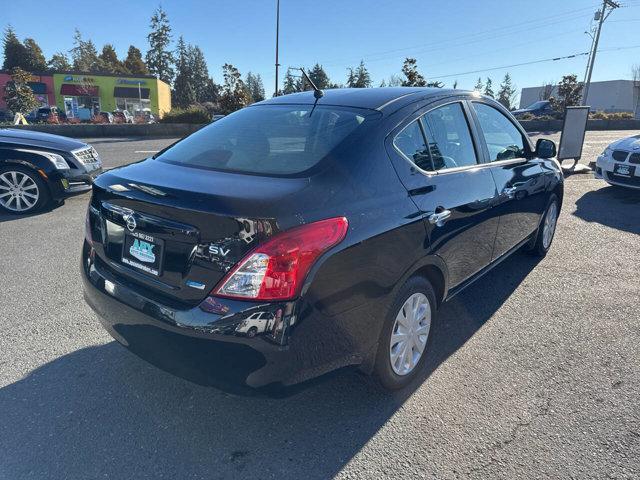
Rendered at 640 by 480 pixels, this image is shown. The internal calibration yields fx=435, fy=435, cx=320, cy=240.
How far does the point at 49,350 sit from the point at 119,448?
3.95 feet

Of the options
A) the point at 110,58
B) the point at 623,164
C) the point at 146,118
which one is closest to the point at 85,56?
the point at 110,58

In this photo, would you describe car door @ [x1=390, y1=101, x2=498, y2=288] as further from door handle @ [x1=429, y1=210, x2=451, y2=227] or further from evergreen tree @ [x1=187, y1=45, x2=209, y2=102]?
evergreen tree @ [x1=187, y1=45, x2=209, y2=102]

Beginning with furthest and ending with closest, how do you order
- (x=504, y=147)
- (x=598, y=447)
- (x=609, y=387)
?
(x=504, y=147), (x=609, y=387), (x=598, y=447)

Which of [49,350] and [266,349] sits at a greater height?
[266,349]

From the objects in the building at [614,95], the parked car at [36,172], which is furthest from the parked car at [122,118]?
the building at [614,95]

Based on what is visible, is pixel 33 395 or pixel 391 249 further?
pixel 33 395

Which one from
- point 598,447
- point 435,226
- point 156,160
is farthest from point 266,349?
point 598,447

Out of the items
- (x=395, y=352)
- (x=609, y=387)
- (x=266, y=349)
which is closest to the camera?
(x=266, y=349)

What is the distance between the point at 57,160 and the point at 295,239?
19.4 feet

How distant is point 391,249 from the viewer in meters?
2.25

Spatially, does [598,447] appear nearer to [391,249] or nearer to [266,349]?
[391,249]

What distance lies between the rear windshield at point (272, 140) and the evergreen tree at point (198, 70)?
304ft

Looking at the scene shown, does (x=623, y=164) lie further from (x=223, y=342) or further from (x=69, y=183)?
(x=69, y=183)

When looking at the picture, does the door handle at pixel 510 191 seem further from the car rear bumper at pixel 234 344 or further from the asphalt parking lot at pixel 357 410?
the car rear bumper at pixel 234 344
